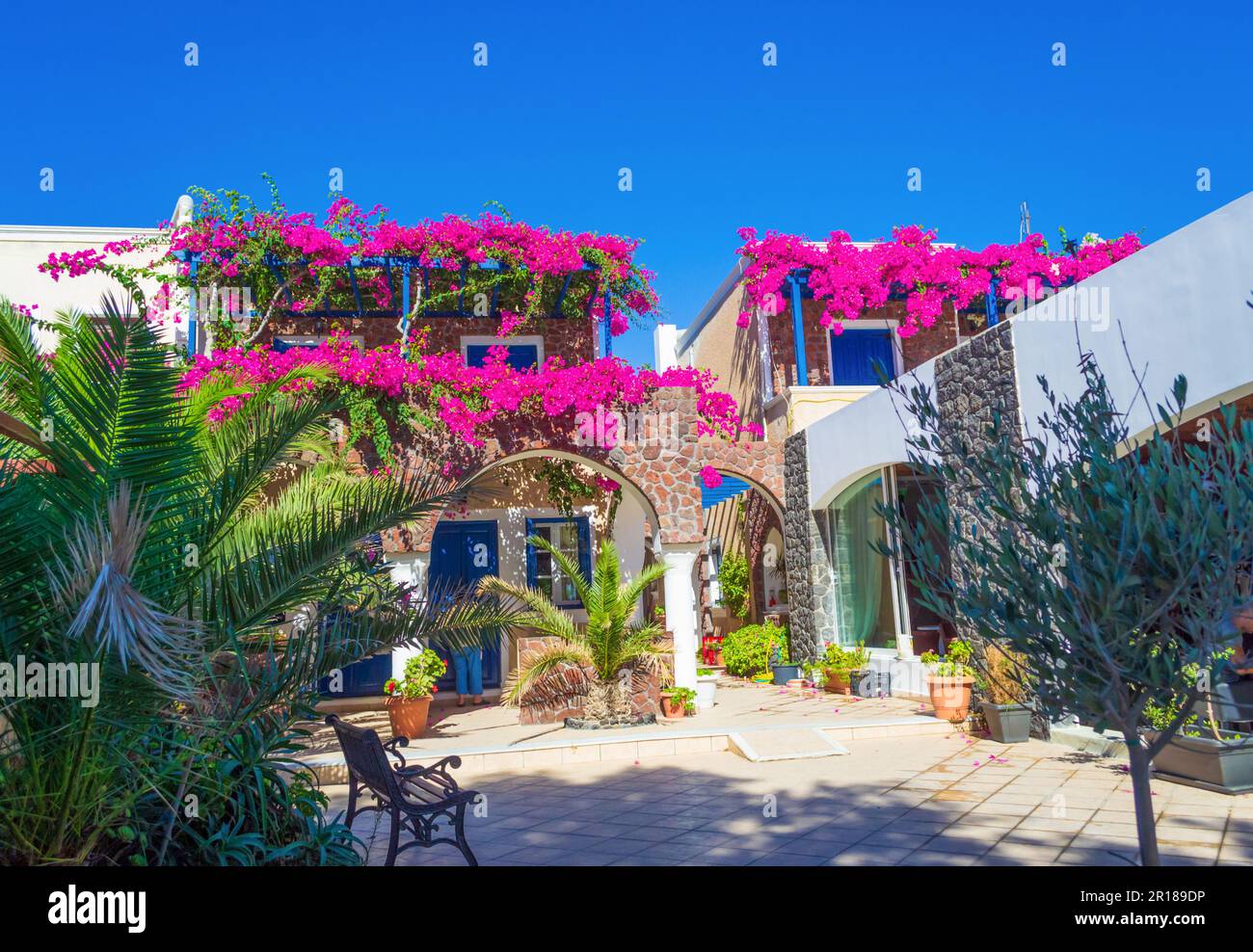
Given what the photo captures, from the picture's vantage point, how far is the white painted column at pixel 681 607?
1121 cm

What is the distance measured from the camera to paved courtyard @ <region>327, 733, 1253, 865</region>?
4965 millimetres

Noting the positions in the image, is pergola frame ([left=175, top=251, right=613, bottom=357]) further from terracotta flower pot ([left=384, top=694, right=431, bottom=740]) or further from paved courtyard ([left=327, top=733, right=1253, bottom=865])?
paved courtyard ([left=327, top=733, right=1253, bottom=865])

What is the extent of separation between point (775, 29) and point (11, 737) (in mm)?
9635

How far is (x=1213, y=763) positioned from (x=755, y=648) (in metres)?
8.81

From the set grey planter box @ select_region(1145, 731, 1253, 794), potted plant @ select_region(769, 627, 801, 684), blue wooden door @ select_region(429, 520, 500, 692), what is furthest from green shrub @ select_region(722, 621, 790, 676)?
grey planter box @ select_region(1145, 731, 1253, 794)

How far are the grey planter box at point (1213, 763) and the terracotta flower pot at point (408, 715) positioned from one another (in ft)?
23.2

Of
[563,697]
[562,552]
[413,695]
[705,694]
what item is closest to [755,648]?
[705,694]

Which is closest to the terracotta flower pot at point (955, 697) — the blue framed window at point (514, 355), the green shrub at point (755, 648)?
the green shrub at point (755, 648)

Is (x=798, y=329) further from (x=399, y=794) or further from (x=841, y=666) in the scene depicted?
(x=399, y=794)

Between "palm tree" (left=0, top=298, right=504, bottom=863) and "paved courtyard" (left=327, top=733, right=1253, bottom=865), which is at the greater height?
"palm tree" (left=0, top=298, right=504, bottom=863)

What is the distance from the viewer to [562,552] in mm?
13594

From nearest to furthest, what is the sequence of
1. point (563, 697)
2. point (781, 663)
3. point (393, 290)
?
point (563, 697), point (393, 290), point (781, 663)

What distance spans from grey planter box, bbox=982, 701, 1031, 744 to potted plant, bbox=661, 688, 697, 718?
3645 millimetres
